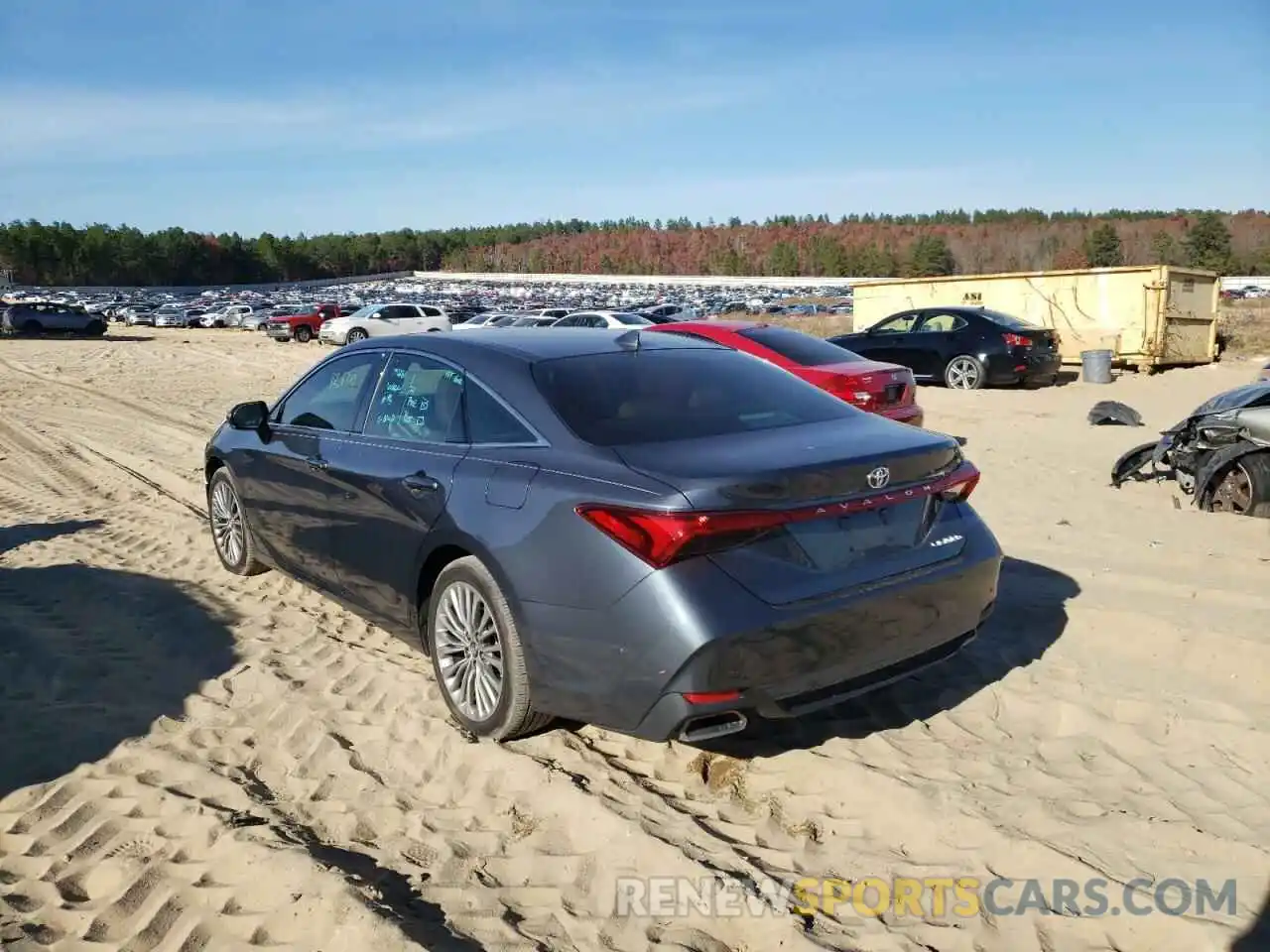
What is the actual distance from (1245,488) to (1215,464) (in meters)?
A: 0.26

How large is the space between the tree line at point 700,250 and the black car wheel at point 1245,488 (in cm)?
8751

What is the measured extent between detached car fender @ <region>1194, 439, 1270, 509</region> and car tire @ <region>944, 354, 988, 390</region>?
30.9ft

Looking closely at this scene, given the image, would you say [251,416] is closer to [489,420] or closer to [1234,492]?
[489,420]

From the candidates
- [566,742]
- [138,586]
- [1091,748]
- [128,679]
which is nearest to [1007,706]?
[1091,748]

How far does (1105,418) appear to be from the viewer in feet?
42.1

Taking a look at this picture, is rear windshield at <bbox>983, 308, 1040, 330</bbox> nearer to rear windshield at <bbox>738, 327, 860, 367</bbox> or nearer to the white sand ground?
rear windshield at <bbox>738, 327, 860, 367</bbox>

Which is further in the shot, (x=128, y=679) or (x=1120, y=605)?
(x=1120, y=605)

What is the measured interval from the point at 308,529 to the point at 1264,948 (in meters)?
4.14

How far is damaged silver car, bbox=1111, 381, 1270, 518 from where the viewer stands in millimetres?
7211

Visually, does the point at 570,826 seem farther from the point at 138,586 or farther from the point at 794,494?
the point at 138,586

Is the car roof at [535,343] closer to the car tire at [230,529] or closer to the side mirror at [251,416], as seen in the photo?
the side mirror at [251,416]

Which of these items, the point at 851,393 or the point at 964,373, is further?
the point at 964,373

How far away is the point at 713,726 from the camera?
3.12m

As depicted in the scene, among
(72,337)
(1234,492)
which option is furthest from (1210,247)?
(1234,492)
